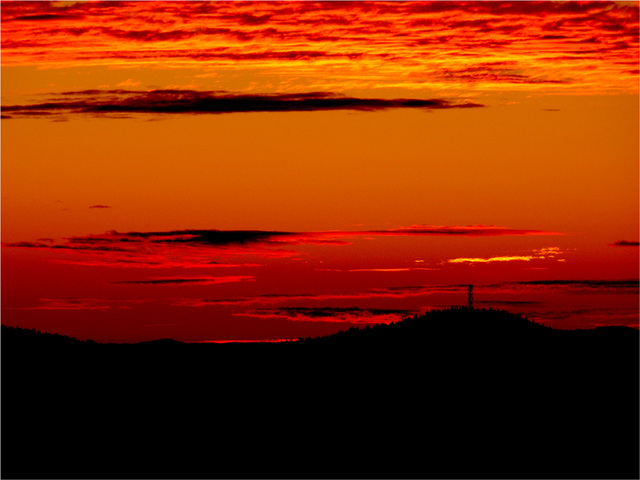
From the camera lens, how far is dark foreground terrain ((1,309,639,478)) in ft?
132

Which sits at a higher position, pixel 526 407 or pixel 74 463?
pixel 74 463

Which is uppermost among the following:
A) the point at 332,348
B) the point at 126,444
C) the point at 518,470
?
the point at 126,444

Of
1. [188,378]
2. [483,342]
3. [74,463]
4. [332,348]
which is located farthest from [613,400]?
[74,463]

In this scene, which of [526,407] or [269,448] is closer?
[269,448]

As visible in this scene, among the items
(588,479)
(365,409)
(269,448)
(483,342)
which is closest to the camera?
(588,479)

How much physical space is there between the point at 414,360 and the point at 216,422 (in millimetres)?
13023

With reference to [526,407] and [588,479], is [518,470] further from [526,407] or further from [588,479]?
[526,407]

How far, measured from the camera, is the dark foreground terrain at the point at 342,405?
4019 centimetres

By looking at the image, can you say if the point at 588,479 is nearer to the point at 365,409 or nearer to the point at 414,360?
the point at 365,409

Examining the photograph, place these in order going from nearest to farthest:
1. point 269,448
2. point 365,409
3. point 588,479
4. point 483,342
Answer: point 588,479, point 269,448, point 365,409, point 483,342

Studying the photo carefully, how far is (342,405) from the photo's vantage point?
46812mm

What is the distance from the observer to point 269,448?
4159 centimetres

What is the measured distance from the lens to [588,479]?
38906mm

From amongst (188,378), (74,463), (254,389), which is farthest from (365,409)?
(74,463)
